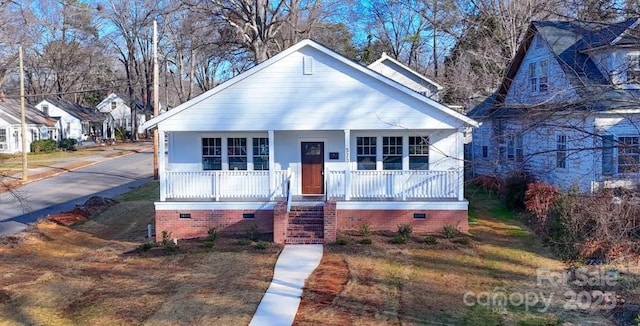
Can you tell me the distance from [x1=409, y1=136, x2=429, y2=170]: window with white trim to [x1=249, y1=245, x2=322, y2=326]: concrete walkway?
4778mm

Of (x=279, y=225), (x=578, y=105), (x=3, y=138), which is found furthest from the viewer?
(x=3, y=138)

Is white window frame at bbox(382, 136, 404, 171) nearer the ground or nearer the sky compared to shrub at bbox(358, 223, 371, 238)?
nearer the sky

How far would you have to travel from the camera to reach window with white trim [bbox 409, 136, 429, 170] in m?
17.7

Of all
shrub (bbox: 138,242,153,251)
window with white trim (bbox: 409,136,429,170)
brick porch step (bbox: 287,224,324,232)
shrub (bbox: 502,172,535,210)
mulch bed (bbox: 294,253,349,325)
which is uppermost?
window with white trim (bbox: 409,136,429,170)

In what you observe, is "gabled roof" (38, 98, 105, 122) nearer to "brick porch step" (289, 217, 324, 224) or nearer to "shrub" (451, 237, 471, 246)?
"brick porch step" (289, 217, 324, 224)

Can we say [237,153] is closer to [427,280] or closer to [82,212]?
[82,212]

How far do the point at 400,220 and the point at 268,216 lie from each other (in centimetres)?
378

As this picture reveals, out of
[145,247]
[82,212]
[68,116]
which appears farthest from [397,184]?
[68,116]

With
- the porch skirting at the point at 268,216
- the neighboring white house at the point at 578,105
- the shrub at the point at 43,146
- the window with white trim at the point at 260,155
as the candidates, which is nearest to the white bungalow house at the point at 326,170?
the porch skirting at the point at 268,216

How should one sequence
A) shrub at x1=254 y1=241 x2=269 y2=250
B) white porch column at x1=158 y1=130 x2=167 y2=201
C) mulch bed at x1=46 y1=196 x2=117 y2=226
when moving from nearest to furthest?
shrub at x1=254 y1=241 x2=269 y2=250
white porch column at x1=158 y1=130 x2=167 y2=201
mulch bed at x1=46 y1=196 x2=117 y2=226

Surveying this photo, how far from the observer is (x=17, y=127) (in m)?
49.2

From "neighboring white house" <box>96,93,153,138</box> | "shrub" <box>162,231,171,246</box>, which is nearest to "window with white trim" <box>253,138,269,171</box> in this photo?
"shrub" <box>162,231,171,246</box>

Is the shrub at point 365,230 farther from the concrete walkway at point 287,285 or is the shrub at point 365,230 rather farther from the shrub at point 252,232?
the shrub at point 252,232

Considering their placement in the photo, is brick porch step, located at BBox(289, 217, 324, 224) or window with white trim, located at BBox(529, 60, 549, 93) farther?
window with white trim, located at BBox(529, 60, 549, 93)
